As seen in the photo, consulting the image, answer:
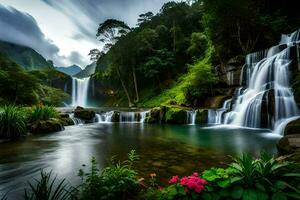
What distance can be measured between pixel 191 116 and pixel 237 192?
1522 cm

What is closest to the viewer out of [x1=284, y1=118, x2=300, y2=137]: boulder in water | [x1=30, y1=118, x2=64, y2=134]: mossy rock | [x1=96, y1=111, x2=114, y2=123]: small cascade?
[x1=284, y1=118, x2=300, y2=137]: boulder in water

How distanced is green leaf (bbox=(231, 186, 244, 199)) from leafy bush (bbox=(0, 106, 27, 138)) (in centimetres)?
1081

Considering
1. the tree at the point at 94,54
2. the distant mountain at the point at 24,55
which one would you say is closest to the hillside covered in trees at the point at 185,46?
the tree at the point at 94,54

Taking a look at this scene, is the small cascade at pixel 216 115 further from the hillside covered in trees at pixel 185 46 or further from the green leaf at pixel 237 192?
the green leaf at pixel 237 192

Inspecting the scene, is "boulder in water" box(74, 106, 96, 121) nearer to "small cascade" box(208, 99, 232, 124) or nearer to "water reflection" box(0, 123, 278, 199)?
"water reflection" box(0, 123, 278, 199)

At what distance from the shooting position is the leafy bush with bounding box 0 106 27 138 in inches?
418

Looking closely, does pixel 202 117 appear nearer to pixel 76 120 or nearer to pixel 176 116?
pixel 176 116

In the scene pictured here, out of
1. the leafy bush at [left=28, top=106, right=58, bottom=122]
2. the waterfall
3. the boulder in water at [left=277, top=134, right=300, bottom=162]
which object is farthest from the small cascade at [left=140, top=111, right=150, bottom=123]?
the waterfall

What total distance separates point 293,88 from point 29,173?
13.5m

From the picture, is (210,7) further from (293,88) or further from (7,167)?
(7,167)

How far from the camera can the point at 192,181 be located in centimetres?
264

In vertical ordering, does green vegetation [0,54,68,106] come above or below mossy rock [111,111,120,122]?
above

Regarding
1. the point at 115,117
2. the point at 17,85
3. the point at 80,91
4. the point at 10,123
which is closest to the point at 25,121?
the point at 10,123

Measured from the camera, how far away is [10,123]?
35.8ft
